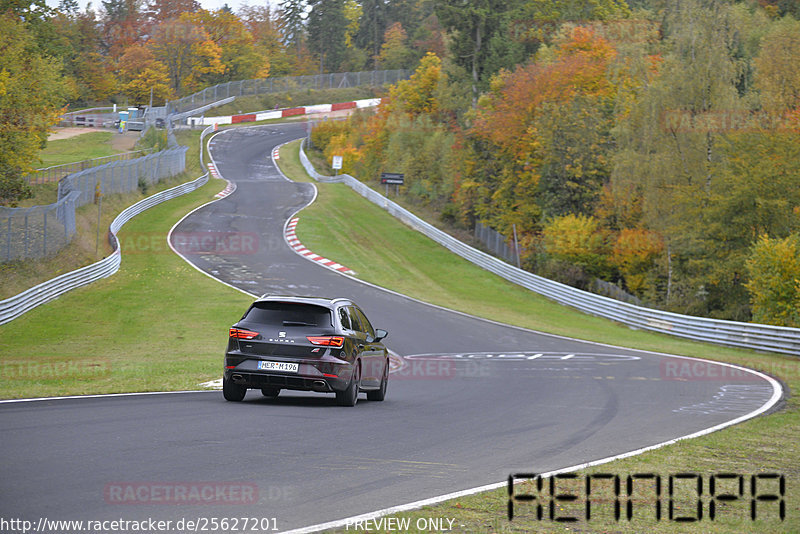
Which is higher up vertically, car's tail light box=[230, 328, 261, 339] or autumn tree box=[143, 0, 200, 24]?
autumn tree box=[143, 0, 200, 24]

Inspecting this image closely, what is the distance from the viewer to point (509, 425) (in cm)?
1205

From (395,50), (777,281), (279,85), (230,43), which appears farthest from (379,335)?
(395,50)

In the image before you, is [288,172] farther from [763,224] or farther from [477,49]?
[763,224]

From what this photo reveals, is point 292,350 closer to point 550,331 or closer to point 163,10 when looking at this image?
point 550,331

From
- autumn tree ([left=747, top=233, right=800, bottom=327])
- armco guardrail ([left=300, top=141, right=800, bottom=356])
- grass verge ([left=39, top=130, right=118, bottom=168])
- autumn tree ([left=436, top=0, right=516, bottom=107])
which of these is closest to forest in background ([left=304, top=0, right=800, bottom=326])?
autumn tree ([left=747, top=233, right=800, bottom=327])

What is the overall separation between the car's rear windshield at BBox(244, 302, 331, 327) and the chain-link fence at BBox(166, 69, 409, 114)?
87503 millimetres

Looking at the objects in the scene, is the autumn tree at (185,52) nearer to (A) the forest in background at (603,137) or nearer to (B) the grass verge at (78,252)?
(A) the forest in background at (603,137)

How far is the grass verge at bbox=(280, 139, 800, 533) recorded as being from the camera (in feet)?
22.6

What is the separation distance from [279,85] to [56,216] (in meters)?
91.7

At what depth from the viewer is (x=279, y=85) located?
403ft

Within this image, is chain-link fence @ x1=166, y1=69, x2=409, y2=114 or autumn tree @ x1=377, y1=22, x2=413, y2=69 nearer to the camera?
chain-link fence @ x1=166, y1=69, x2=409, y2=114

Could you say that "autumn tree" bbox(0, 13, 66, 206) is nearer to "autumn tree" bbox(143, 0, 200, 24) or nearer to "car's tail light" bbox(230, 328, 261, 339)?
"car's tail light" bbox(230, 328, 261, 339)

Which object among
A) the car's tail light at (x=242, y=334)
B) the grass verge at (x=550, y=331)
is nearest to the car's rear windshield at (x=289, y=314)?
the car's tail light at (x=242, y=334)

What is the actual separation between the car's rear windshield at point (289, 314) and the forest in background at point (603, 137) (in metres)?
23.9
